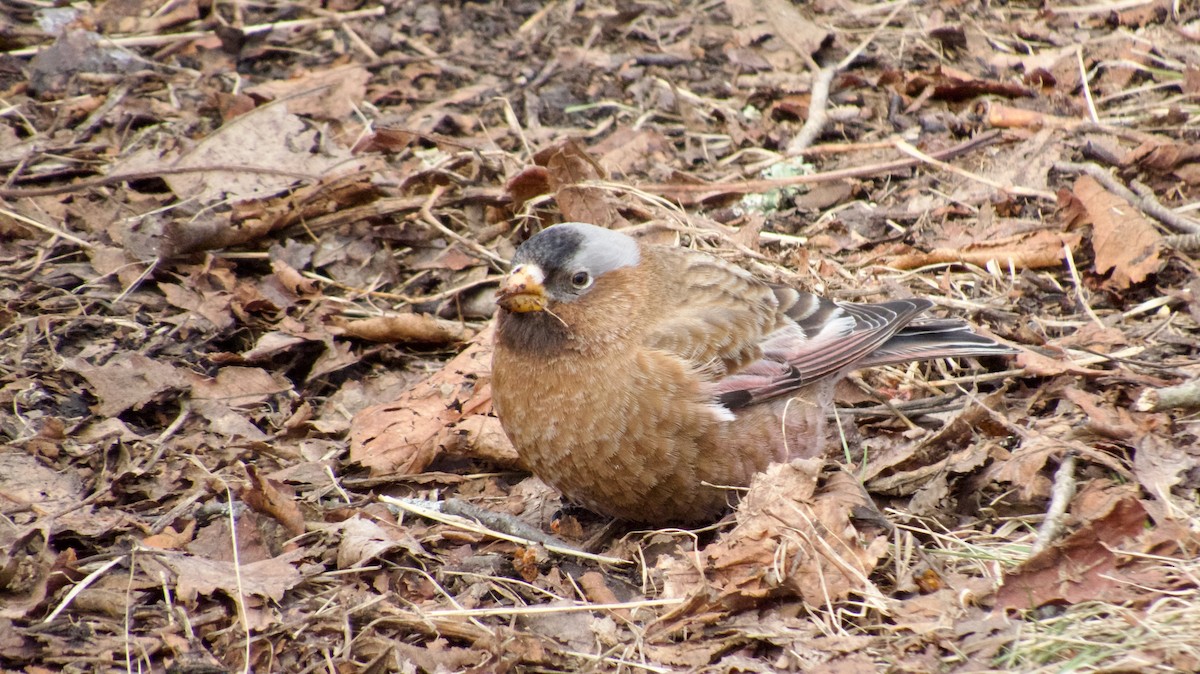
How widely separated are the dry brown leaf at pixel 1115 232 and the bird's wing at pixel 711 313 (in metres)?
1.97

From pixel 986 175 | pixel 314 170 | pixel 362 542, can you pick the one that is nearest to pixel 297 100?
pixel 314 170

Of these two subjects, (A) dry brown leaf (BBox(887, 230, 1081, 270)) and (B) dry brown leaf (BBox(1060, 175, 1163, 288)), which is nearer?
(B) dry brown leaf (BBox(1060, 175, 1163, 288))

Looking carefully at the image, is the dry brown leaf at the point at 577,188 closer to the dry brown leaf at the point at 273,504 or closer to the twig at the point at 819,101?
the twig at the point at 819,101

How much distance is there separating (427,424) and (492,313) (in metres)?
1.19

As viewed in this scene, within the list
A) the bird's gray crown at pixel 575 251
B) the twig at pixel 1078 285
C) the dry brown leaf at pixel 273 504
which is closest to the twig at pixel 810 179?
the twig at pixel 1078 285

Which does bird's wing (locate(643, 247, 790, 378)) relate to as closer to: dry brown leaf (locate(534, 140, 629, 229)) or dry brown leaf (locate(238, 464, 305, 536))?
dry brown leaf (locate(534, 140, 629, 229))

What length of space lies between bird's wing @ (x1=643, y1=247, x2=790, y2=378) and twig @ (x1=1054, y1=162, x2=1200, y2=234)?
7.70 ft

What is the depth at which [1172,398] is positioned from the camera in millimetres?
4934

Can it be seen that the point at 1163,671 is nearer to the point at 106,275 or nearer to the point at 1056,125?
the point at 1056,125

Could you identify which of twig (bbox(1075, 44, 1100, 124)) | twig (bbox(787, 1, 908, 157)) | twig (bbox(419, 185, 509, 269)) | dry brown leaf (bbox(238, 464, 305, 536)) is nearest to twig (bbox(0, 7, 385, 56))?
twig (bbox(419, 185, 509, 269))

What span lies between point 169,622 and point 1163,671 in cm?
337

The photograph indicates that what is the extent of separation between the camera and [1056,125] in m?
7.19

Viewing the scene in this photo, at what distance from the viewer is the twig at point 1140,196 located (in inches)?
243

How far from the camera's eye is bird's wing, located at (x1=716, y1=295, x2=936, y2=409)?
17.3 feet
